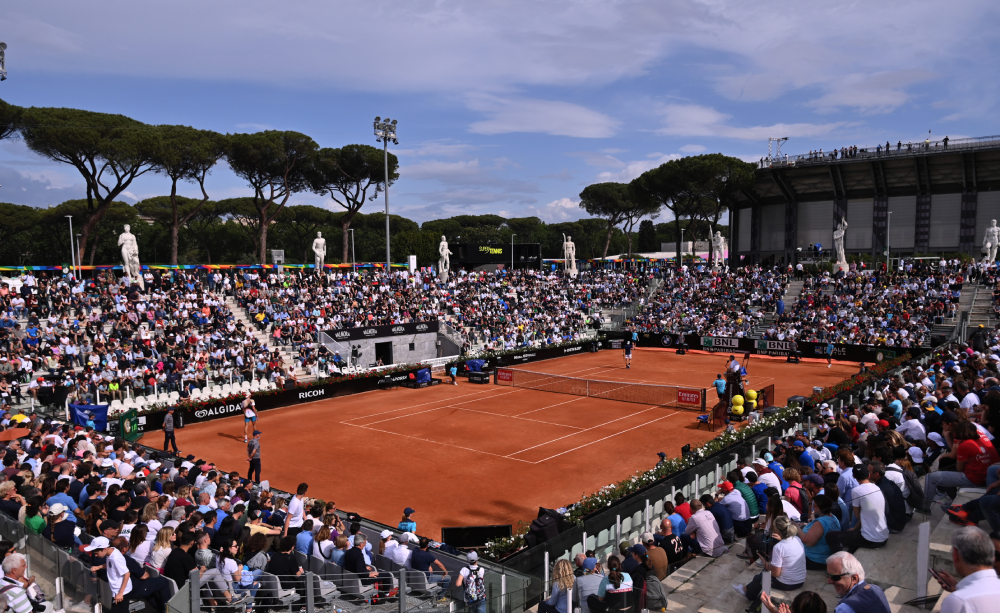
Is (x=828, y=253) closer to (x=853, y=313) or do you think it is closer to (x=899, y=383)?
(x=853, y=313)

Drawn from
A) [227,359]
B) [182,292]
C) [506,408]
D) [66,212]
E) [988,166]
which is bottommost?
[506,408]

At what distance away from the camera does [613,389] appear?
33.5 meters

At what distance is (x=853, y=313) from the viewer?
4741cm

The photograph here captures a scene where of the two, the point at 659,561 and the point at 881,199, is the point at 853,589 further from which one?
the point at 881,199

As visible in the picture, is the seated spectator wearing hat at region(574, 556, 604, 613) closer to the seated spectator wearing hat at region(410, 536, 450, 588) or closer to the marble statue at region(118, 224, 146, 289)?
the seated spectator wearing hat at region(410, 536, 450, 588)

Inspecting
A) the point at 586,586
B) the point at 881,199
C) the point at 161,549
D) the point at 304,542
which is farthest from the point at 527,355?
the point at 881,199

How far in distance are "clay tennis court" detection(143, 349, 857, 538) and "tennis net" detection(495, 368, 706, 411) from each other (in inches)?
28.7

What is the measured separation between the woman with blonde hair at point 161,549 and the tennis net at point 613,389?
24.2 m

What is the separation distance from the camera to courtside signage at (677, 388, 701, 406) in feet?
97.6

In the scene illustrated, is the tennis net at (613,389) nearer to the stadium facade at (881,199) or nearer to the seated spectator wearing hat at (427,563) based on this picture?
the seated spectator wearing hat at (427,563)

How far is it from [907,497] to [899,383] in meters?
11.0

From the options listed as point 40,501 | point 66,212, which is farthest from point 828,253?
point 66,212

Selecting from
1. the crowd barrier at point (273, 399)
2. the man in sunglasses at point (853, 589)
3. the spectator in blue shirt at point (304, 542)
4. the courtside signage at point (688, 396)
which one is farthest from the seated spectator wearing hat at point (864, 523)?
the crowd barrier at point (273, 399)

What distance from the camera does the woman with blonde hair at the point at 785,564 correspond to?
7.77 m
